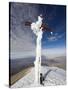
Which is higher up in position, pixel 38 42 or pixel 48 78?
pixel 38 42

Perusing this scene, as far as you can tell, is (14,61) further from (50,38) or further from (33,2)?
(33,2)

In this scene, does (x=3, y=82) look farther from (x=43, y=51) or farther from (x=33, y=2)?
(x=33, y=2)

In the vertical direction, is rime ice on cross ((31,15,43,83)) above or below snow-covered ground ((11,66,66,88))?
above

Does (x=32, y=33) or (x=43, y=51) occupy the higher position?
(x=32, y=33)

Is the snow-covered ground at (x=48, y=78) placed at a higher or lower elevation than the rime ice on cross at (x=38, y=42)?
lower

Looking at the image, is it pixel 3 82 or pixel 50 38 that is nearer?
pixel 3 82

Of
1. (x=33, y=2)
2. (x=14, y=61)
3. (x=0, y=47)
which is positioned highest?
(x=33, y=2)

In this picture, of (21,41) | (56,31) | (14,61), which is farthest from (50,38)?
(14,61)
